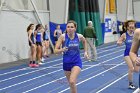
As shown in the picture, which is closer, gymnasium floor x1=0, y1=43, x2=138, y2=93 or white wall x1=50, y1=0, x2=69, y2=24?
gymnasium floor x1=0, y1=43, x2=138, y2=93

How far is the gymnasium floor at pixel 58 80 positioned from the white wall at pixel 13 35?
2600 mm

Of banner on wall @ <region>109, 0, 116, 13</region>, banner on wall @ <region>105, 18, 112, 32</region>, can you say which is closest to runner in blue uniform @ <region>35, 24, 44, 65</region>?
banner on wall @ <region>105, 18, 112, 32</region>

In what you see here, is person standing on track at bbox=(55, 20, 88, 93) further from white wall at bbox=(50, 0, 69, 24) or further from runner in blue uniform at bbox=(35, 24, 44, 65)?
white wall at bbox=(50, 0, 69, 24)

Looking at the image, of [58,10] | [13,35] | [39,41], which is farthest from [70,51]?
[58,10]

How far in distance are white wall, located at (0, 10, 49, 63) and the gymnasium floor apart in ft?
8.53

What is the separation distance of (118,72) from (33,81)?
323 cm

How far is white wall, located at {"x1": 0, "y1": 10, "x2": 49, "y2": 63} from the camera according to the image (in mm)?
17125

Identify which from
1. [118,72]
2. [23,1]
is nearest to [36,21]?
[23,1]

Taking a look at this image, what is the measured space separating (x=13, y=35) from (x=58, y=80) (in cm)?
747

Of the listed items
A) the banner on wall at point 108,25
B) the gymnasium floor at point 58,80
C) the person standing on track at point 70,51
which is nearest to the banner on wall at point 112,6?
the banner on wall at point 108,25

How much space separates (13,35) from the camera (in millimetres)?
17984

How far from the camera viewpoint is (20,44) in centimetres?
1850

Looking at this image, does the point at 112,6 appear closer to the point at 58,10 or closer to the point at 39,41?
the point at 58,10

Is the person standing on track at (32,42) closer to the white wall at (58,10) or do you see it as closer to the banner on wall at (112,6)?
the white wall at (58,10)
